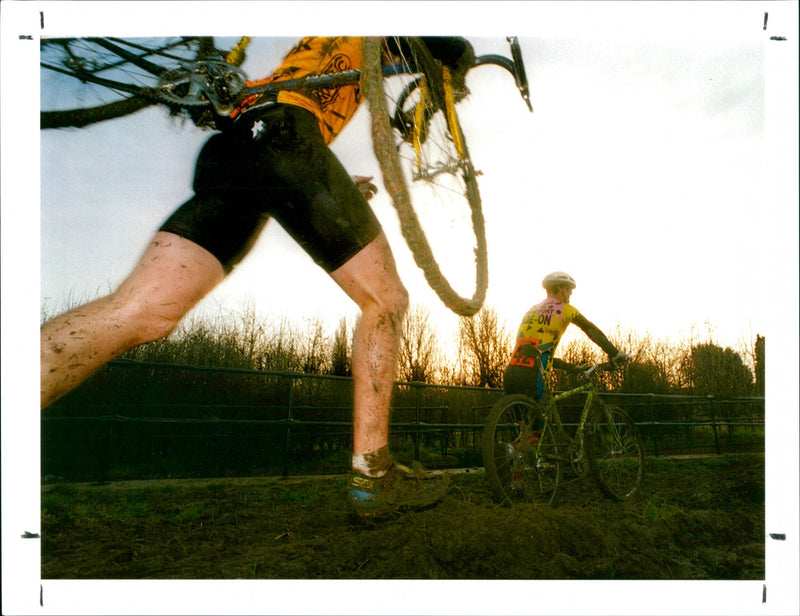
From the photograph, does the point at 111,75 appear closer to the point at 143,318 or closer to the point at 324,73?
the point at 324,73

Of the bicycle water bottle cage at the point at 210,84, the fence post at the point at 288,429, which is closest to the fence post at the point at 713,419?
the fence post at the point at 288,429

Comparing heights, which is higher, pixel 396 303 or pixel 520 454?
pixel 396 303

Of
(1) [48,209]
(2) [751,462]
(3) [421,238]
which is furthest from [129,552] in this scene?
(2) [751,462]

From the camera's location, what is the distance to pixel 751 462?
1.69 m

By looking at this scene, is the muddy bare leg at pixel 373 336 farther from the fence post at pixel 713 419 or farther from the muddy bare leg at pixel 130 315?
the fence post at pixel 713 419

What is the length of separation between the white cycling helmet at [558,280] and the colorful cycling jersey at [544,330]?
Answer: 5 centimetres

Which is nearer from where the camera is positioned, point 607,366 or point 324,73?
point 324,73

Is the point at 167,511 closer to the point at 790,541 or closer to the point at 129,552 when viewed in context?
the point at 129,552

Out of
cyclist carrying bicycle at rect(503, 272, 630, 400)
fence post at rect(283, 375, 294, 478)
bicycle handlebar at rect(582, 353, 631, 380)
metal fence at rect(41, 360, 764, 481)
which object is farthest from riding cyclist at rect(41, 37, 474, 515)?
bicycle handlebar at rect(582, 353, 631, 380)

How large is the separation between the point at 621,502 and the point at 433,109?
180 cm

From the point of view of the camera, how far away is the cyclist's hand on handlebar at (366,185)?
5.89 feet

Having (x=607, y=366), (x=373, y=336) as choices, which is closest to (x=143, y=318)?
(x=373, y=336)

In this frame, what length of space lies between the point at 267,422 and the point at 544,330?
1.32 metres

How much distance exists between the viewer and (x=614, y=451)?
2.56 m
